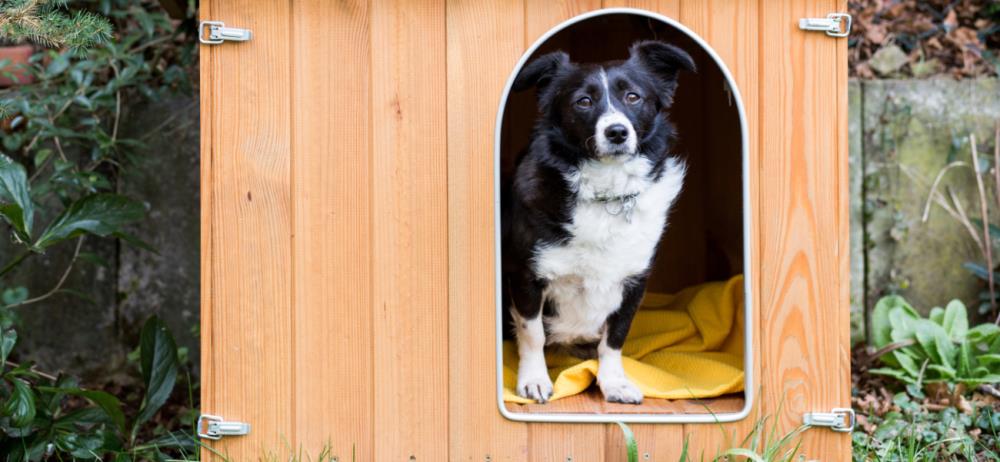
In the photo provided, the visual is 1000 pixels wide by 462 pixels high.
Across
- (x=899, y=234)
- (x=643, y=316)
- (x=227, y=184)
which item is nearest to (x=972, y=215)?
(x=899, y=234)

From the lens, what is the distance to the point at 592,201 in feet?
7.30

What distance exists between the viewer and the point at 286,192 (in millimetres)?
2133

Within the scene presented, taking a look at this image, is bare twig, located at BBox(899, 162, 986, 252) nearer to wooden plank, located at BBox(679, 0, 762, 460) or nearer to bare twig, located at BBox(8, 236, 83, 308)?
wooden plank, located at BBox(679, 0, 762, 460)

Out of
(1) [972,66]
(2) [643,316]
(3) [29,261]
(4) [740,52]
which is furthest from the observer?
(1) [972,66]

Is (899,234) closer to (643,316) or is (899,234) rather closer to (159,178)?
(643,316)

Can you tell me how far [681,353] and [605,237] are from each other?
638 mm

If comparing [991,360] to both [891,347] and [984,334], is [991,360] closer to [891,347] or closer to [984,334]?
[984,334]

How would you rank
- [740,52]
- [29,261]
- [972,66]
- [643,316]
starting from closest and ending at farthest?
1. [740,52]
2. [643,316]
3. [29,261]
4. [972,66]

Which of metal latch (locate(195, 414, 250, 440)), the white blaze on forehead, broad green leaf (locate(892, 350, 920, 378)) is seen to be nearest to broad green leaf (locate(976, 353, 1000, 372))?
broad green leaf (locate(892, 350, 920, 378))

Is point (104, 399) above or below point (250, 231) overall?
below

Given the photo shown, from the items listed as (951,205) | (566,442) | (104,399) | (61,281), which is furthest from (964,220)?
(61,281)

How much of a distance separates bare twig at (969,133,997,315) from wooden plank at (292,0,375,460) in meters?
2.61

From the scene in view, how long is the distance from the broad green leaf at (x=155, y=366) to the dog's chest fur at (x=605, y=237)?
1.22 m

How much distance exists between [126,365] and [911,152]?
11.2 feet
